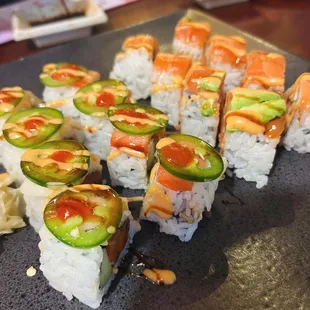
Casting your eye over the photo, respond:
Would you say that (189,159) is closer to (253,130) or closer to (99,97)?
(253,130)

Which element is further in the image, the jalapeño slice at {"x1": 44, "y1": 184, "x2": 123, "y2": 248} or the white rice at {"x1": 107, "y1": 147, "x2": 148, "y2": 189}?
the white rice at {"x1": 107, "y1": 147, "x2": 148, "y2": 189}

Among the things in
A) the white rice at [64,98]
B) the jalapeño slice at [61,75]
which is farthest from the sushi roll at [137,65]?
the white rice at [64,98]

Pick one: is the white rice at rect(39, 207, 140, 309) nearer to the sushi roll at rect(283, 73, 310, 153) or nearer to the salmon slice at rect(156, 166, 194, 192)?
the salmon slice at rect(156, 166, 194, 192)

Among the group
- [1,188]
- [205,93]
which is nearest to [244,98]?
[205,93]

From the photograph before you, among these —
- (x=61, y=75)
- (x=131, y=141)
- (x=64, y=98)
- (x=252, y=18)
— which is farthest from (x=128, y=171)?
(x=252, y=18)

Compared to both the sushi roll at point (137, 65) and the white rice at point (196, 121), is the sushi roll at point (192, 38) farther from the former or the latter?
the white rice at point (196, 121)

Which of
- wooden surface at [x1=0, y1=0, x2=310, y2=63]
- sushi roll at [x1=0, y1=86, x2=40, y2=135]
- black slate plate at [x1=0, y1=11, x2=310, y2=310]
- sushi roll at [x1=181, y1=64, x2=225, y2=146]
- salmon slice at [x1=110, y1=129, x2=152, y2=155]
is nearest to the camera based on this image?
black slate plate at [x1=0, y1=11, x2=310, y2=310]

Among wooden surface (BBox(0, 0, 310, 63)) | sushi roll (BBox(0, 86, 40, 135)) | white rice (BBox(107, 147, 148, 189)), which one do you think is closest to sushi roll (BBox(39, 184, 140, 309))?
white rice (BBox(107, 147, 148, 189))
